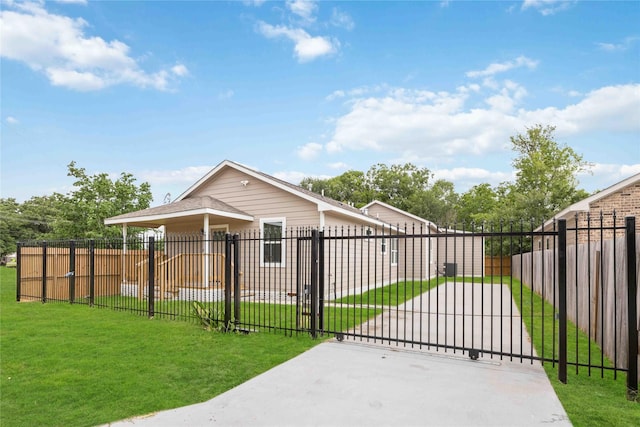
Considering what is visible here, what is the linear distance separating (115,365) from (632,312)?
614 centimetres

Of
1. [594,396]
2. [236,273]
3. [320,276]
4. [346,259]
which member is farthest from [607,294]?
[346,259]

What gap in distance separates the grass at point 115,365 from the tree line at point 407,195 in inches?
149

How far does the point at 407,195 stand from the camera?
47281mm

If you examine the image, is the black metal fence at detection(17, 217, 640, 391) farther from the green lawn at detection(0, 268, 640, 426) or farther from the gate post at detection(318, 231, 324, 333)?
the green lawn at detection(0, 268, 640, 426)

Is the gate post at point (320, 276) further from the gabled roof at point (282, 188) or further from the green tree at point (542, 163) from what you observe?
the green tree at point (542, 163)

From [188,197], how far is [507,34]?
1257 centimetres

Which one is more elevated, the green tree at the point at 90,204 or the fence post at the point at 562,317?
the green tree at the point at 90,204

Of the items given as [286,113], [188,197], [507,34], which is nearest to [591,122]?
[507,34]

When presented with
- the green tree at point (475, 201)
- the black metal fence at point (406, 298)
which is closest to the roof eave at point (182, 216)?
the black metal fence at point (406, 298)

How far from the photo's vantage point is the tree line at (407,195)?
2488 cm

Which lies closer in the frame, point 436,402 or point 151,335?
point 436,402

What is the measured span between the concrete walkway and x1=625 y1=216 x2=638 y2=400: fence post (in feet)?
2.67

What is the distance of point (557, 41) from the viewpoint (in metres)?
13.2

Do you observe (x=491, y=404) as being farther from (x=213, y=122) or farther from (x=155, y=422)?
(x=213, y=122)
